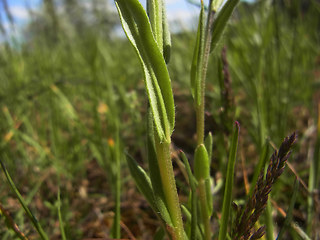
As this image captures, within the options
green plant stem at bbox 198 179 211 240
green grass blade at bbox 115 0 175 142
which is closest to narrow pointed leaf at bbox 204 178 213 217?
green plant stem at bbox 198 179 211 240

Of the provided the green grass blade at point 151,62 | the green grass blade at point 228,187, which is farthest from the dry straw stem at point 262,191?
the green grass blade at point 151,62

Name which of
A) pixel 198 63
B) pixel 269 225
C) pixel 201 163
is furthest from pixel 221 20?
pixel 269 225

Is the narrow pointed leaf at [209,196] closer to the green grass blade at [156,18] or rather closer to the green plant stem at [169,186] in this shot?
the green plant stem at [169,186]

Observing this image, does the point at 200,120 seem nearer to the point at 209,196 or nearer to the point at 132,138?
the point at 209,196

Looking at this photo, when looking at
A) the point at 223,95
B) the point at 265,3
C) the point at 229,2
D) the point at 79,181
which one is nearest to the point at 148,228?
the point at 79,181

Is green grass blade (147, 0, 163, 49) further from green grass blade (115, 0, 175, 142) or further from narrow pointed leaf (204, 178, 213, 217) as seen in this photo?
narrow pointed leaf (204, 178, 213, 217)
